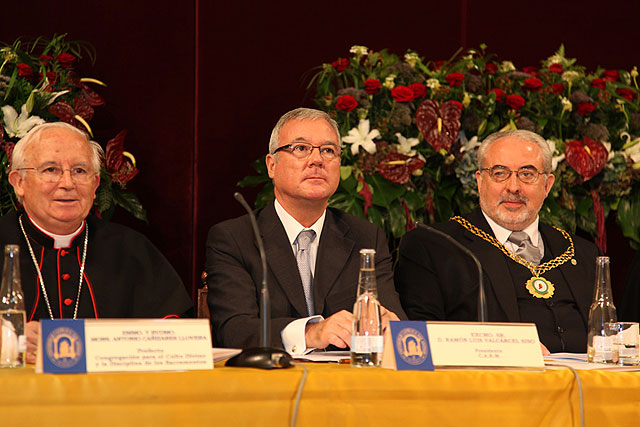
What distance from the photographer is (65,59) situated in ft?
13.9

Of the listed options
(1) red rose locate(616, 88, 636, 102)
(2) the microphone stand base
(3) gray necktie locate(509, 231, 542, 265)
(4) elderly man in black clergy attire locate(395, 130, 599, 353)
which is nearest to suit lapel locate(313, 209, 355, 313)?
(4) elderly man in black clergy attire locate(395, 130, 599, 353)

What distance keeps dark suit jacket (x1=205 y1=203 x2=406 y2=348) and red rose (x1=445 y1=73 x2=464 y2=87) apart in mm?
1155

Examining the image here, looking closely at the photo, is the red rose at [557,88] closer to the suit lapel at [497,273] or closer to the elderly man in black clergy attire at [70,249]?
the suit lapel at [497,273]

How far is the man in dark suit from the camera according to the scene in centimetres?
324

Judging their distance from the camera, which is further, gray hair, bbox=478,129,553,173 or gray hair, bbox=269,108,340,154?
gray hair, bbox=478,129,553,173

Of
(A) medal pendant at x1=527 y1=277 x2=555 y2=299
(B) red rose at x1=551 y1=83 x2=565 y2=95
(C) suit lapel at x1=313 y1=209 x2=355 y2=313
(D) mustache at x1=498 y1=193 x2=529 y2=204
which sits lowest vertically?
(A) medal pendant at x1=527 y1=277 x2=555 y2=299

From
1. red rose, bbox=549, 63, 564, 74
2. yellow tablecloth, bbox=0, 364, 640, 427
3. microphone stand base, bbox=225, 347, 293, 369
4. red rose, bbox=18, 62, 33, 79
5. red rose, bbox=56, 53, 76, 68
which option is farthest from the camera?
red rose, bbox=549, 63, 564, 74

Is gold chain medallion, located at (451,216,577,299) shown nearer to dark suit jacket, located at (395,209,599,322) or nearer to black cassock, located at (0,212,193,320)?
dark suit jacket, located at (395,209,599,322)

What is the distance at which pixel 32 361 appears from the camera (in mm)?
2354

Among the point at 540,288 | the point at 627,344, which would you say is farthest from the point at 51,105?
the point at 627,344

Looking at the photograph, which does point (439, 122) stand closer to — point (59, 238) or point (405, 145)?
point (405, 145)

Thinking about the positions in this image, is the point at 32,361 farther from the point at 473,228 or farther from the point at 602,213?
the point at 602,213

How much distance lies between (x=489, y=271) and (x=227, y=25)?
2.19m

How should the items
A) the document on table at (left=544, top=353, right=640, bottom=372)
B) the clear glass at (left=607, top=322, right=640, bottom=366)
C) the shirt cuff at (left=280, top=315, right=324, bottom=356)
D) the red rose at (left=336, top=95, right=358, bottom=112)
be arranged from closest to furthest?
the document on table at (left=544, top=353, right=640, bottom=372) < the clear glass at (left=607, top=322, right=640, bottom=366) < the shirt cuff at (left=280, top=315, right=324, bottom=356) < the red rose at (left=336, top=95, right=358, bottom=112)
